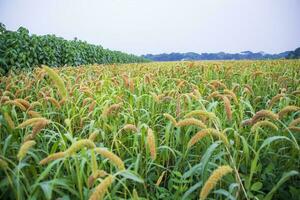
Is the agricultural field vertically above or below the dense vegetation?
below

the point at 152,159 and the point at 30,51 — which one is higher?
the point at 30,51

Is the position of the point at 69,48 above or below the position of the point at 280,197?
above

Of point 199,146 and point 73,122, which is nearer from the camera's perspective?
point 199,146

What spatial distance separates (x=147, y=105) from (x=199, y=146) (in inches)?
43.1

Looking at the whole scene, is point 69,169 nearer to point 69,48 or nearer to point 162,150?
point 162,150

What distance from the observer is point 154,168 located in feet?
7.02

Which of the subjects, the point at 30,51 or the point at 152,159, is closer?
the point at 152,159

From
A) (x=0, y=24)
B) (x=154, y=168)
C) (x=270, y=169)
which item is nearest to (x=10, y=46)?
(x=0, y=24)

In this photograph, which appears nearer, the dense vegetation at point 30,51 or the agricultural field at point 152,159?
the agricultural field at point 152,159

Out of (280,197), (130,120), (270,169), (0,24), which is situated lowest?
(280,197)

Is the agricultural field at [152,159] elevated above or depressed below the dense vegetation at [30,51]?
below

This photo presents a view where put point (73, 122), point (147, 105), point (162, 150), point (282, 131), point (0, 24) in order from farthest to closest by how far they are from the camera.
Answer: point (0, 24) → point (147, 105) → point (73, 122) → point (282, 131) → point (162, 150)

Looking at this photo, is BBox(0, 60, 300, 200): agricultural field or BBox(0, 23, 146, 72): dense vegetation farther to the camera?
BBox(0, 23, 146, 72): dense vegetation

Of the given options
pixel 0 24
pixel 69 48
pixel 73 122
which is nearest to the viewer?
pixel 73 122
